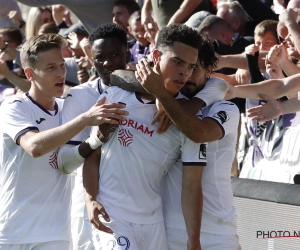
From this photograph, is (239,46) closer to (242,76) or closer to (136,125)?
(242,76)

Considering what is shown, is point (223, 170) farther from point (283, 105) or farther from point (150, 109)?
point (283, 105)

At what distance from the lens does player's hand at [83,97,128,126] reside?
14.2ft

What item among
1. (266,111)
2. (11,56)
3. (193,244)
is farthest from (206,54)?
(11,56)

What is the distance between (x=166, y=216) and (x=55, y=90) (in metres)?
1.20

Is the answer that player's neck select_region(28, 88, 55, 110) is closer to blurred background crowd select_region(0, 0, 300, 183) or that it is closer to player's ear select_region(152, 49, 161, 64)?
player's ear select_region(152, 49, 161, 64)

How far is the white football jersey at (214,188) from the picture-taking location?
4605mm

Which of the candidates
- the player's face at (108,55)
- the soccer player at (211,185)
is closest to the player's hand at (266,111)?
the soccer player at (211,185)

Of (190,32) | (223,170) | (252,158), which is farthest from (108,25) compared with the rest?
(252,158)

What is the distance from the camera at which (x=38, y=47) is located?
16.8ft

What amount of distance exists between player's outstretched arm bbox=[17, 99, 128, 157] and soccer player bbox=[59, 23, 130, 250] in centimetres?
31

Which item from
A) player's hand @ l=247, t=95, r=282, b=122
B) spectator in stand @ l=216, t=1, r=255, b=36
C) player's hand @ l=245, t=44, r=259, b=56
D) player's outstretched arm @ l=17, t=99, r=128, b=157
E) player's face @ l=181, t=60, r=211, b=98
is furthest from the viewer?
spectator in stand @ l=216, t=1, r=255, b=36

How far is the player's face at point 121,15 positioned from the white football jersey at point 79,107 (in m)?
3.92

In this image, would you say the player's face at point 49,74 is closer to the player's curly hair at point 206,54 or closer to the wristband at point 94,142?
the wristband at point 94,142

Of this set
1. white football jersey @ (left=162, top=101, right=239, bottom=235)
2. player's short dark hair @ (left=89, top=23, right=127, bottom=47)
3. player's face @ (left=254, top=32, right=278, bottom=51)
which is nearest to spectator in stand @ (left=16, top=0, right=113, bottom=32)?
player's face @ (left=254, top=32, right=278, bottom=51)
